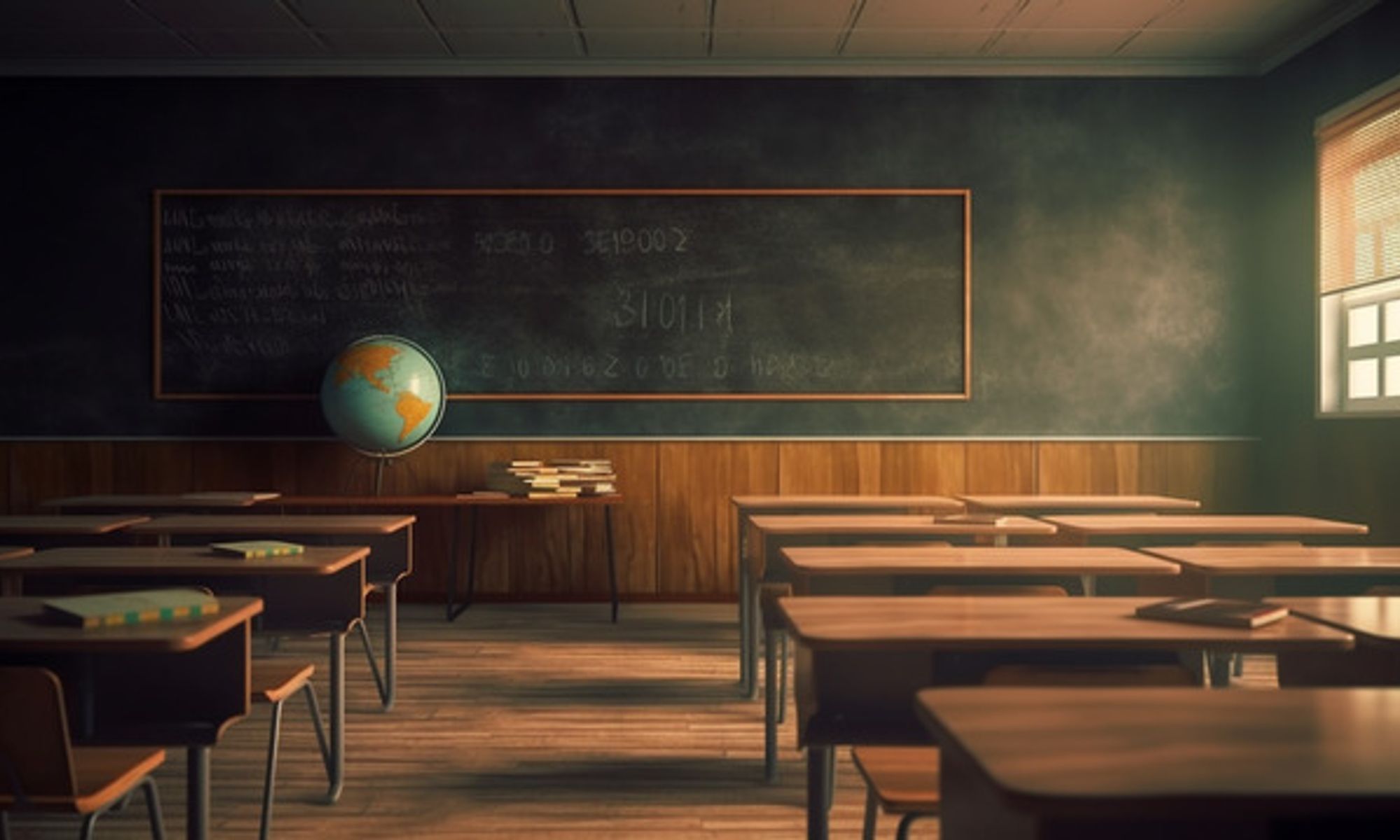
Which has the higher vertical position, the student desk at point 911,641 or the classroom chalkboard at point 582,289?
the classroom chalkboard at point 582,289

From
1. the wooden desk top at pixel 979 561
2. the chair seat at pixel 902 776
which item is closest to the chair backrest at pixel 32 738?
the chair seat at pixel 902 776

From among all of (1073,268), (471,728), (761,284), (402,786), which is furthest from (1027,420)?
(402,786)

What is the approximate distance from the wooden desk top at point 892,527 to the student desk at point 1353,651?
1176 mm

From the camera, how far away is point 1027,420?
6602 millimetres

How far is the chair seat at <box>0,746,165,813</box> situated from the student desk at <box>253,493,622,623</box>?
3.72 m

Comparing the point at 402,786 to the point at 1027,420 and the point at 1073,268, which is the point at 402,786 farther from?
the point at 1073,268

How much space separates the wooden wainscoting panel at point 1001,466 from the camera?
21.5ft

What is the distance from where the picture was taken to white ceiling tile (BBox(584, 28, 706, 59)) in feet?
20.0

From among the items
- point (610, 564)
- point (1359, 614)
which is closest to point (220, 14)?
point (610, 564)

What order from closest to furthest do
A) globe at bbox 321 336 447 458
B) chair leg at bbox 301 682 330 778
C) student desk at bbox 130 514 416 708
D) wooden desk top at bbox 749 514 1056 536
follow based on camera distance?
chair leg at bbox 301 682 330 778 → wooden desk top at bbox 749 514 1056 536 → student desk at bbox 130 514 416 708 → globe at bbox 321 336 447 458

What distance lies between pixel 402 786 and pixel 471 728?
0.65 metres

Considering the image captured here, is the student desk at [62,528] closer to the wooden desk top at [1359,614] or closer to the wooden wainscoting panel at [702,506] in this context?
the wooden wainscoting panel at [702,506]

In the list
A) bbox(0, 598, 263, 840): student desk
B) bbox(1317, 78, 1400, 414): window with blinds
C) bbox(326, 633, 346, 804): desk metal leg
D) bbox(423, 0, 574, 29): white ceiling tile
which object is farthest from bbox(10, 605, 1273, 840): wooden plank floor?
bbox(423, 0, 574, 29): white ceiling tile

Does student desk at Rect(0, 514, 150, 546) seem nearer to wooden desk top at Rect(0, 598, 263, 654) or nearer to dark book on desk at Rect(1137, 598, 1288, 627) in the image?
wooden desk top at Rect(0, 598, 263, 654)
